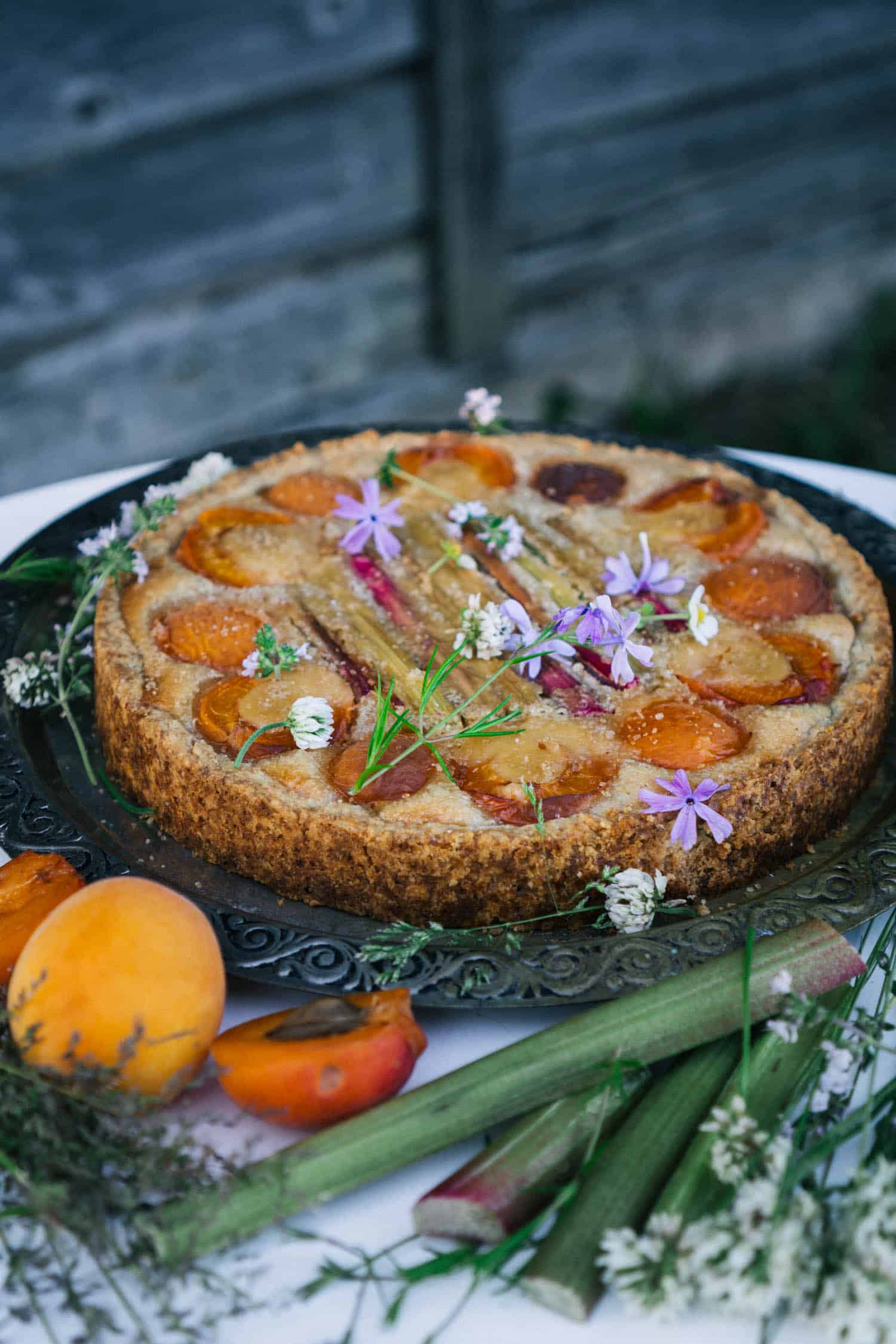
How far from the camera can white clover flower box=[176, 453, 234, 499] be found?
97.6 inches

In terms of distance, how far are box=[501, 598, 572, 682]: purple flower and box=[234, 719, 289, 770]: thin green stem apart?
0.35 metres

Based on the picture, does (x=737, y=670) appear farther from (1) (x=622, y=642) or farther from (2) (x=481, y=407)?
(2) (x=481, y=407)

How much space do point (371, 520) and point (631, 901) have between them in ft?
2.77

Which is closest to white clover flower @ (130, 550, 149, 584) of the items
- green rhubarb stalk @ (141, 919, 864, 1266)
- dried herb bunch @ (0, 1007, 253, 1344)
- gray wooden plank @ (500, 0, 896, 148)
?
dried herb bunch @ (0, 1007, 253, 1344)

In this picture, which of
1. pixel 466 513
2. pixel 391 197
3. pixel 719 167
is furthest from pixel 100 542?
pixel 719 167

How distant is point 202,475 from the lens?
98.4 inches

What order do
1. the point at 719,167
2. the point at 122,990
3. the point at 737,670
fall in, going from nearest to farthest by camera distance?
the point at 122,990 < the point at 737,670 < the point at 719,167

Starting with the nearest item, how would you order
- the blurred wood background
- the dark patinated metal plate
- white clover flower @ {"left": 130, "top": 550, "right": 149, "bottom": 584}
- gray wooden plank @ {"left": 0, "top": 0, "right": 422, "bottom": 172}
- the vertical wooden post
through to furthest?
the dark patinated metal plate < white clover flower @ {"left": 130, "top": 550, "right": 149, "bottom": 584} < gray wooden plank @ {"left": 0, "top": 0, "right": 422, "bottom": 172} < the blurred wood background < the vertical wooden post

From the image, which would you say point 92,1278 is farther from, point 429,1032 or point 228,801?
point 228,801

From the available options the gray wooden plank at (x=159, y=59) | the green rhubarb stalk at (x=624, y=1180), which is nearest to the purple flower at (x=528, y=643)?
the green rhubarb stalk at (x=624, y=1180)

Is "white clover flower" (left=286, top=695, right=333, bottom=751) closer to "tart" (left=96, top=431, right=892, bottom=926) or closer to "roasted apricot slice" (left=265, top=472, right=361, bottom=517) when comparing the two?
"tart" (left=96, top=431, right=892, bottom=926)

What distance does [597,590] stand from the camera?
217 cm

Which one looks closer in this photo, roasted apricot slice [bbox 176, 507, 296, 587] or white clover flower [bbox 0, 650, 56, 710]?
white clover flower [bbox 0, 650, 56, 710]

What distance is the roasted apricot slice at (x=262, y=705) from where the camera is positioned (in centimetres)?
181
